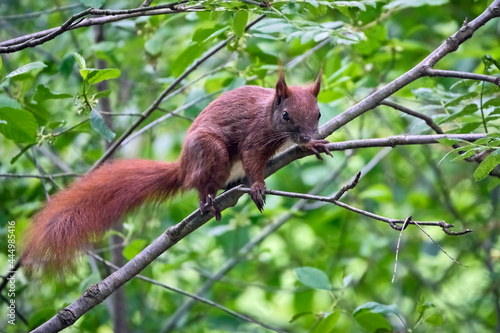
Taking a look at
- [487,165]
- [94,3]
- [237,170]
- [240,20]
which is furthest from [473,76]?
[94,3]

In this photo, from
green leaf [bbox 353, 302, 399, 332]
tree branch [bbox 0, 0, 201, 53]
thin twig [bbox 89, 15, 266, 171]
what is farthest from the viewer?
thin twig [bbox 89, 15, 266, 171]

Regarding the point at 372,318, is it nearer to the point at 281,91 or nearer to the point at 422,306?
the point at 422,306

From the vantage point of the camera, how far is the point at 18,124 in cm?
222

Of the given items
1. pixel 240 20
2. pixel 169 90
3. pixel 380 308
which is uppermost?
pixel 240 20

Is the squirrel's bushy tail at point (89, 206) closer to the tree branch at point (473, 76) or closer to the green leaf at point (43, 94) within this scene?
the green leaf at point (43, 94)

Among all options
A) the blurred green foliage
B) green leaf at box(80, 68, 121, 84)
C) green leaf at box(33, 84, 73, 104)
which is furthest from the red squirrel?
green leaf at box(80, 68, 121, 84)

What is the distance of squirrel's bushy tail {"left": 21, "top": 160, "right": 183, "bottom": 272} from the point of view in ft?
7.86

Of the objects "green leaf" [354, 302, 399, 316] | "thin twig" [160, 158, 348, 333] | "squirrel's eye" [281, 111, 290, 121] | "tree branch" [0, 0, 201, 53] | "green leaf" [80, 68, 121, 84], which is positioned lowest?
"thin twig" [160, 158, 348, 333]

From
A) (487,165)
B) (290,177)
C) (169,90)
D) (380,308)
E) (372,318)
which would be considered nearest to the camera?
(487,165)

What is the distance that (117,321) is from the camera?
129 inches

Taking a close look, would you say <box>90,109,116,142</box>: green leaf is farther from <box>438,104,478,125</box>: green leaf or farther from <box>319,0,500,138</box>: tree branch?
<box>438,104,478,125</box>: green leaf

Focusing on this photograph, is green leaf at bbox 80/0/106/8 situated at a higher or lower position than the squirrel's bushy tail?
higher

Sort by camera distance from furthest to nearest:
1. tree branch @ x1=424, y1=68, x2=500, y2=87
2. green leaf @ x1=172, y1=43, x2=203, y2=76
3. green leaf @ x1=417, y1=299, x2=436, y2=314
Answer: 1. green leaf @ x1=172, y1=43, x2=203, y2=76
2. green leaf @ x1=417, y1=299, x2=436, y2=314
3. tree branch @ x1=424, y1=68, x2=500, y2=87

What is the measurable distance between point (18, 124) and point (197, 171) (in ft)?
2.68
